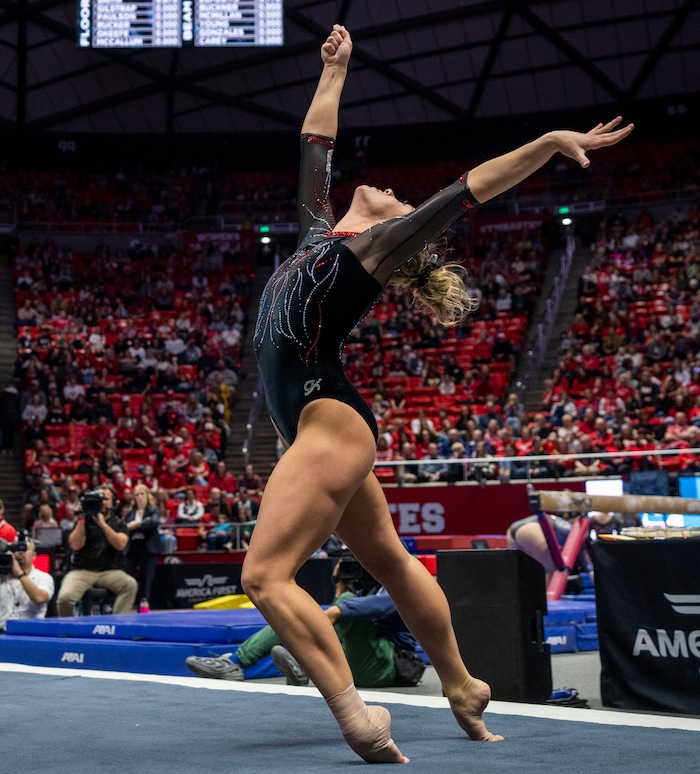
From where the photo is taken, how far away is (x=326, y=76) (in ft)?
10.4

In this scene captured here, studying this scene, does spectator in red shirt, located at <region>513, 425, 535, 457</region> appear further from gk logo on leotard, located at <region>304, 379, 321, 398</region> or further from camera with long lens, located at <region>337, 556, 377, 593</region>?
gk logo on leotard, located at <region>304, 379, 321, 398</region>

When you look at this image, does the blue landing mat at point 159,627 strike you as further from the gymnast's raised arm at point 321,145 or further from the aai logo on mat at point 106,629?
the gymnast's raised arm at point 321,145

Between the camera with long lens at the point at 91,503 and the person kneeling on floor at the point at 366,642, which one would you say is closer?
the person kneeling on floor at the point at 366,642

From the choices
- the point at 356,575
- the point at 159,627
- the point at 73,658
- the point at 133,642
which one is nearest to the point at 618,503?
the point at 356,575

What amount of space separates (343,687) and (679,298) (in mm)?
16475

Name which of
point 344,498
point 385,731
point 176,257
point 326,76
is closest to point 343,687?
point 385,731

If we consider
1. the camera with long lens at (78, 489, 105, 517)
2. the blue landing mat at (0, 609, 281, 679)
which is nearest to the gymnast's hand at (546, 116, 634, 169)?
the blue landing mat at (0, 609, 281, 679)

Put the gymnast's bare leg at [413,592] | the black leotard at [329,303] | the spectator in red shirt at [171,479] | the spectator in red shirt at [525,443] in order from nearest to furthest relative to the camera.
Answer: the black leotard at [329,303] → the gymnast's bare leg at [413,592] → the spectator in red shirt at [525,443] → the spectator in red shirt at [171,479]

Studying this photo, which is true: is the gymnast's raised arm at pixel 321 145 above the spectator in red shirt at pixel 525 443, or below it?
above

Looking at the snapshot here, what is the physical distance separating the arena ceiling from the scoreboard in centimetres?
507

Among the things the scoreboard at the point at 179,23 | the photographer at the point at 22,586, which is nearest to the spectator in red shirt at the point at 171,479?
the scoreboard at the point at 179,23

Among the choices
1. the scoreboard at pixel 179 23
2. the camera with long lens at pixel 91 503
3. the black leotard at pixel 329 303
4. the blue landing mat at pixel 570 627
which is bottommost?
the blue landing mat at pixel 570 627

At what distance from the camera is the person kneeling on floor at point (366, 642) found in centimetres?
498

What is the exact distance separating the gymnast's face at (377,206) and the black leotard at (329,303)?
0.16 meters
